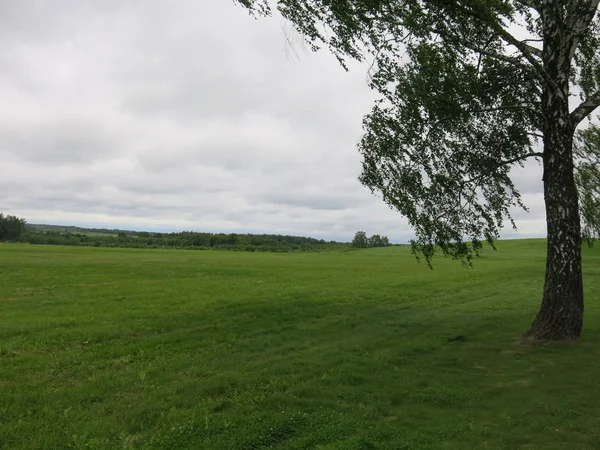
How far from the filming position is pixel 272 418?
7457 millimetres

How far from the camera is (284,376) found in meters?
9.97

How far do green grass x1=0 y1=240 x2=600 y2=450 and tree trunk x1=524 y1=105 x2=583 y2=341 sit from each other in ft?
2.81

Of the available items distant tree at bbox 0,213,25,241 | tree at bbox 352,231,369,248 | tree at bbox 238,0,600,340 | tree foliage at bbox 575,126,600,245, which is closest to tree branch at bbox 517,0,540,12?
tree at bbox 238,0,600,340

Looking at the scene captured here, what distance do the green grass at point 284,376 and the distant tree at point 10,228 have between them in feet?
511

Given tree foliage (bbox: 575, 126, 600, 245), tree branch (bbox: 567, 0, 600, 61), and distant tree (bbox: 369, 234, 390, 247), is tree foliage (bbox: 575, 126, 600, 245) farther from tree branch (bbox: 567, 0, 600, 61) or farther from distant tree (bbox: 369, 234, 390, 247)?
distant tree (bbox: 369, 234, 390, 247)

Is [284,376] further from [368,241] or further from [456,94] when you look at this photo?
[368,241]

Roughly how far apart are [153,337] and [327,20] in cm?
1151

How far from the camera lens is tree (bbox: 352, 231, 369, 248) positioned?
506ft

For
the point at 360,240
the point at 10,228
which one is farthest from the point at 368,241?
the point at 10,228

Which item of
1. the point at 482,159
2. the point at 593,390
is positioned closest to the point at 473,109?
the point at 482,159

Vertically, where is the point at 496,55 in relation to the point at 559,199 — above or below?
above

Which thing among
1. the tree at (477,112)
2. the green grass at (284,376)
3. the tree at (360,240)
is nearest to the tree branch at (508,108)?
the tree at (477,112)

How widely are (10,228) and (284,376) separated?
17523 centimetres

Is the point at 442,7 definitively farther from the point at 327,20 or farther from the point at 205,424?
the point at 205,424
